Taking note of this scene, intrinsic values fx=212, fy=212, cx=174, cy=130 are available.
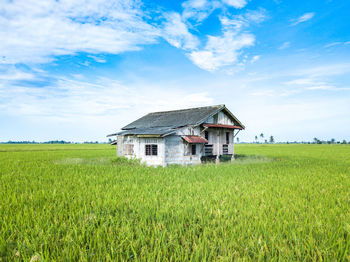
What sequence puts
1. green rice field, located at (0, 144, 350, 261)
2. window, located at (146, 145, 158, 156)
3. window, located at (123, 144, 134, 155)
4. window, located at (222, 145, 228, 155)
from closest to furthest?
green rice field, located at (0, 144, 350, 261), window, located at (146, 145, 158, 156), window, located at (123, 144, 134, 155), window, located at (222, 145, 228, 155)

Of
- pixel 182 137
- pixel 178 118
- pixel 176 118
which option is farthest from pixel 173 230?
pixel 176 118

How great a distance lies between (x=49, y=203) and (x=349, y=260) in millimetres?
6362

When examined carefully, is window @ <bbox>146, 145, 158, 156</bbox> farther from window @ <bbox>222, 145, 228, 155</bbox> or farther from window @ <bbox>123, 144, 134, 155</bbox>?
window @ <bbox>222, 145, 228, 155</bbox>

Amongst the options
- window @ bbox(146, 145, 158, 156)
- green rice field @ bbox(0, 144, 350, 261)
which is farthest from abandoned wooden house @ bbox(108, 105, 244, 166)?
green rice field @ bbox(0, 144, 350, 261)

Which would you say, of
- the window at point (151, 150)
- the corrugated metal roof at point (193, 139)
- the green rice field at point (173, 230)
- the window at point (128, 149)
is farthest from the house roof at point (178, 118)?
the green rice field at point (173, 230)

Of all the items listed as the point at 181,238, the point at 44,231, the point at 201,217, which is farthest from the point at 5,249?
the point at 201,217

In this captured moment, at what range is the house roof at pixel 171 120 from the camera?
18.3 metres

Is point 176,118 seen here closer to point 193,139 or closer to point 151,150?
point 193,139

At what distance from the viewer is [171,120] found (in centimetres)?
2127

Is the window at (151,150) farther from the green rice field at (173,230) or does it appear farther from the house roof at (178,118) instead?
the green rice field at (173,230)

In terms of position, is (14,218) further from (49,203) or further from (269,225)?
(269,225)

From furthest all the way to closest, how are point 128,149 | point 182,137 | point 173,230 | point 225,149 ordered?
point 225,149 → point 128,149 → point 182,137 → point 173,230

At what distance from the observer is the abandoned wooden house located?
1714cm

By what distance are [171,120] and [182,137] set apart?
421 cm
